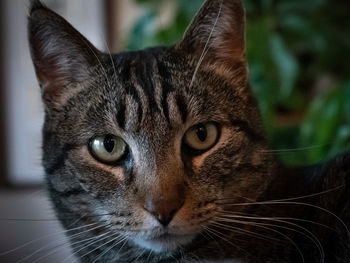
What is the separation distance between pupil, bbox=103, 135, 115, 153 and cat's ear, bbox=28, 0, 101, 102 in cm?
19

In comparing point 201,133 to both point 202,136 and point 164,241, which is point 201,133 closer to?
point 202,136

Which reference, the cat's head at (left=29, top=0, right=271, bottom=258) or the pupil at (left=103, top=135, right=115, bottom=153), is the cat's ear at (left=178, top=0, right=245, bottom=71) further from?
the pupil at (left=103, top=135, right=115, bottom=153)

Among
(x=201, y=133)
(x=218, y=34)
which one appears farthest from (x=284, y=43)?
(x=201, y=133)

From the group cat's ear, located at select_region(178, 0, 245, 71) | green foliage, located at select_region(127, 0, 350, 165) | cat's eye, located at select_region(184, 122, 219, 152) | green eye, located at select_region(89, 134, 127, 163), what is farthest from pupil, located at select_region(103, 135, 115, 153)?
green foliage, located at select_region(127, 0, 350, 165)

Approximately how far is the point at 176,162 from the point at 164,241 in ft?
0.51

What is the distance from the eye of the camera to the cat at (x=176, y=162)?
1.06 m

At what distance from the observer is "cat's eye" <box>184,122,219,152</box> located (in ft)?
3.70

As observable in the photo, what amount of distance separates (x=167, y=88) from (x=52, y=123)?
0.28 meters

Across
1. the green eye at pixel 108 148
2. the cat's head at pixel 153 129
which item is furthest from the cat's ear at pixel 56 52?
the green eye at pixel 108 148

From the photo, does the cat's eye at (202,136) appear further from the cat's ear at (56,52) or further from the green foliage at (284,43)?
the green foliage at (284,43)

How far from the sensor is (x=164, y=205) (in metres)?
0.99

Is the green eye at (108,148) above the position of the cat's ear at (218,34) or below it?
below

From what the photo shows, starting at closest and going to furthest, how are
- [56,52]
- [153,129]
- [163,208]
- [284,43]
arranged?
[163,208] < [153,129] < [56,52] < [284,43]

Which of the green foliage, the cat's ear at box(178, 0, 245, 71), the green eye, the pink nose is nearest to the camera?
the pink nose
